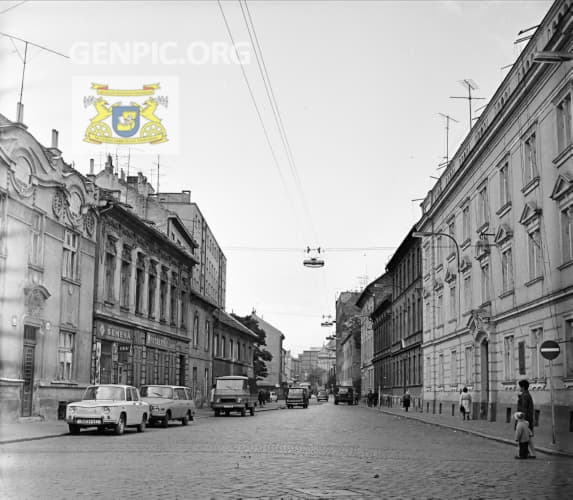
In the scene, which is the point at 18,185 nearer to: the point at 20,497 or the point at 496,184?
the point at 20,497

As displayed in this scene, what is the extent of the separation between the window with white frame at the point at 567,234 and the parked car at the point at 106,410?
14.2 metres

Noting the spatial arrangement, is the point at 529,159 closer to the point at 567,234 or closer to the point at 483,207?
the point at 567,234

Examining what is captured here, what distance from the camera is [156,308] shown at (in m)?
45.3

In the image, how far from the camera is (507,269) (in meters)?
30.4

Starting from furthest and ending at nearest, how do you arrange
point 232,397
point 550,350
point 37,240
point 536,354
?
point 232,397 → point 37,240 → point 536,354 → point 550,350

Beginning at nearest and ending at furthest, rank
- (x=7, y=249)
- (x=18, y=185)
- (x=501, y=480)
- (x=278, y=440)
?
1. (x=7, y=249)
2. (x=501, y=480)
3. (x=278, y=440)
4. (x=18, y=185)

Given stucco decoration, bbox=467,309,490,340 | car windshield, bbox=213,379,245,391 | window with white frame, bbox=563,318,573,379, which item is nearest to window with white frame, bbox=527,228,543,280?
window with white frame, bbox=563,318,573,379

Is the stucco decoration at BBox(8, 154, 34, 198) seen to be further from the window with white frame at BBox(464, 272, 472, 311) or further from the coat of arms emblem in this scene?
the window with white frame at BBox(464, 272, 472, 311)

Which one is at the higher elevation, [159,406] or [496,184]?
[496,184]

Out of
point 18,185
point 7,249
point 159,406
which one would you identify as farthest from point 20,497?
point 159,406

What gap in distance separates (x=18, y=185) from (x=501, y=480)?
1806cm

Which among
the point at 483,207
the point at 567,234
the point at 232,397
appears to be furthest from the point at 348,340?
the point at 567,234

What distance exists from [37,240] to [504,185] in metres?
18.2

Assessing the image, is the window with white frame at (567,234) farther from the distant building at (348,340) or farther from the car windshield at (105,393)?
the distant building at (348,340)
